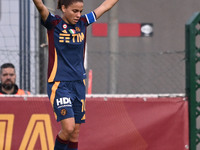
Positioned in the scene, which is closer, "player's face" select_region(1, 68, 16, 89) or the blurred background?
"player's face" select_region(1, 68, 16, 89)

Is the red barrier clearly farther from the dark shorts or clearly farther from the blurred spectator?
the blurred spectator

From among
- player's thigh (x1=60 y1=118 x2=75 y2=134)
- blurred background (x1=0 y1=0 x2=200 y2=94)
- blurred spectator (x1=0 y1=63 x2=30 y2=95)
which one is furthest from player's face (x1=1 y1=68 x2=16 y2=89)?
blurred background (x1=0 y1=0 x2=200 y2=94)

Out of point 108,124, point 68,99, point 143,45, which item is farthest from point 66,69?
point 143,45

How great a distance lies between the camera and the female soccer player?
4.97 meters

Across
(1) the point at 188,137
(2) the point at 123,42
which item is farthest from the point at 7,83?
(2) the point at 123,42

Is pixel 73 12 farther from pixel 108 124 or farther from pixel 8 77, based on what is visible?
pixel 8 77

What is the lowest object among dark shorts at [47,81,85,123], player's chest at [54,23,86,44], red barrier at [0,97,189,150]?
red barrier at [0,97,189,150]

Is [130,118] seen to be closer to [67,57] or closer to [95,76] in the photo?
[67,57]

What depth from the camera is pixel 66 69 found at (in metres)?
5.06

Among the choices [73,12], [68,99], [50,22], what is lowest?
[68,99]

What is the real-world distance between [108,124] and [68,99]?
2.95 feet

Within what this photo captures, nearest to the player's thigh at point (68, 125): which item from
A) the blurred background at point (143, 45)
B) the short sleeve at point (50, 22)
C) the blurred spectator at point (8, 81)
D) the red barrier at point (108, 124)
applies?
the red barrier at point (108, 124)

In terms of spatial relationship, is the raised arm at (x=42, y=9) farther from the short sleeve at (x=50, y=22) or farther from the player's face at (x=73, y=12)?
the player's face at (x=73, y=12)

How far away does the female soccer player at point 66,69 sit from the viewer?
497cm
